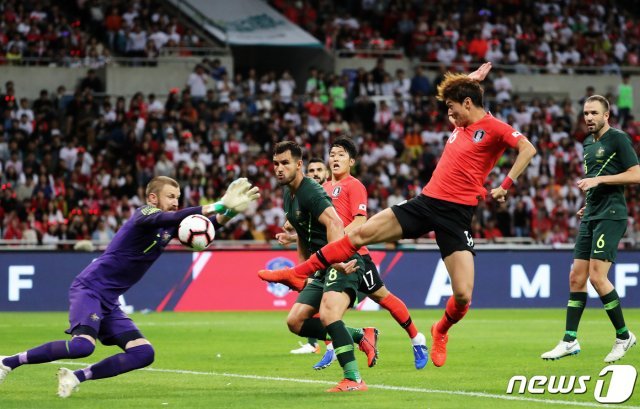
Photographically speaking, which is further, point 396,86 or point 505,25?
point 505,25

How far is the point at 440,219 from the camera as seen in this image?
1130cm

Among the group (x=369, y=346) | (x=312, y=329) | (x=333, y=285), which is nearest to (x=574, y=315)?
(x=369, y=346)

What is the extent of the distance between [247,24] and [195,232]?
91.3ft

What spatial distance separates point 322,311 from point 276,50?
27620mm

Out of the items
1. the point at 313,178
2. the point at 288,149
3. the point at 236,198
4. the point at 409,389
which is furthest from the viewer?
the point at 313,178

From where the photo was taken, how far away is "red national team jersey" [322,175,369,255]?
13320mm

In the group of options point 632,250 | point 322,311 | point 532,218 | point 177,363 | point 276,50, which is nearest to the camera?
point 322,311

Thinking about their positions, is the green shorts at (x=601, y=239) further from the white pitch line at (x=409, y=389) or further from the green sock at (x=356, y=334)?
the white pitch line at (x=409, y=389)

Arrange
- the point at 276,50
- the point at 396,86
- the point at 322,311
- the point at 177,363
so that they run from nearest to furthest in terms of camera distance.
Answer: the point at 322,311 → the point at 177,363 → the point at 396,86 → the point at 276,50

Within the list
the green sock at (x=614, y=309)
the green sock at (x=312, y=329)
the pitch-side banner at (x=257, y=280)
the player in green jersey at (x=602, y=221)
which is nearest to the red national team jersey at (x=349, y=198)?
Answer: the green sock at (x=312, y=329)

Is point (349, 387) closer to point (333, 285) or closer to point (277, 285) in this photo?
point (333, 285)

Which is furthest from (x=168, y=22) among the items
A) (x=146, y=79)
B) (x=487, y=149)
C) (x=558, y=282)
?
(x=487, y=149)

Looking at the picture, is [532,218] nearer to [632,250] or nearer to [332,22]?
[632,250]

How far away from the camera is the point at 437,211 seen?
11.3 m
